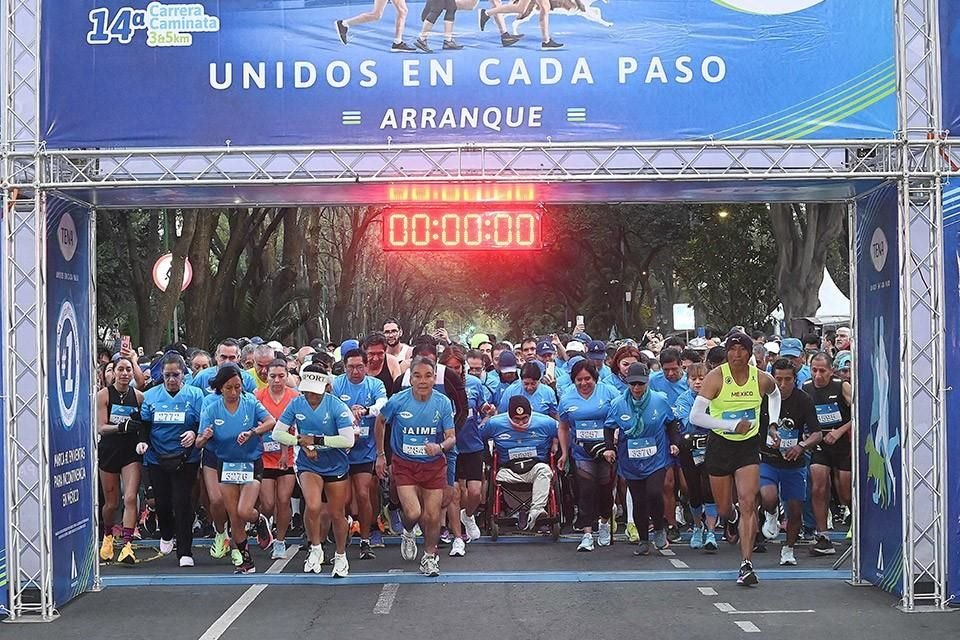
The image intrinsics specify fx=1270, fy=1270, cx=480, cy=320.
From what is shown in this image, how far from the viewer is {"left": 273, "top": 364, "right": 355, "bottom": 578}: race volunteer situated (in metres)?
10.7

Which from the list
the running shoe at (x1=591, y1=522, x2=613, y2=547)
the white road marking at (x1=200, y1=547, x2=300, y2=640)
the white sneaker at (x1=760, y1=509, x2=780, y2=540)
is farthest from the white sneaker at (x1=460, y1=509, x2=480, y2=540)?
the white sneaker at (x1=760, y1=509, x2=780, y2=540)

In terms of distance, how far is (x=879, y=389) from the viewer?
1029 centimetres

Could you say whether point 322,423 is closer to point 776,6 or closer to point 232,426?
point 232,426

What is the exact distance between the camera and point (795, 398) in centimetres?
1177

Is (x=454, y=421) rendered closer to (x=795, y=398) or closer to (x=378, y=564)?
(x=378, y=564)

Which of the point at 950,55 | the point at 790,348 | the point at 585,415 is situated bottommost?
the point at 585,415

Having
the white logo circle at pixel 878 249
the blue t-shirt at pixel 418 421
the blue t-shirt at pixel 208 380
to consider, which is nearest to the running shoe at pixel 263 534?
the blue t-shirt at pixel 208 380

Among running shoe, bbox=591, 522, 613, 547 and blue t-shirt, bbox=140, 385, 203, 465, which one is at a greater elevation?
blue t-shirt, bbox=140, 385, 203, 465

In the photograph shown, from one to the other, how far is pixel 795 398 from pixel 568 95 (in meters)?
3.90

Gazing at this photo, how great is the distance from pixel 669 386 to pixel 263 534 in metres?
4.44

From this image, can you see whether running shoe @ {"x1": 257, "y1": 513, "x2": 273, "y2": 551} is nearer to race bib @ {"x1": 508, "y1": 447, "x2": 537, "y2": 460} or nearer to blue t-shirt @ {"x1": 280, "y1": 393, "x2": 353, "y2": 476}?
blue t-shirt @ {"x1": 280, "y1": 393, "x2": 353, "y2": 476}

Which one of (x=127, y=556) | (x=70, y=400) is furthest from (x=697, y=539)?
(x=70, y=400)

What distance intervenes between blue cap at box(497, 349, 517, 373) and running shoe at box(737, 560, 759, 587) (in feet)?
14.4

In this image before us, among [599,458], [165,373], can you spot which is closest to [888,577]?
[599,458]
